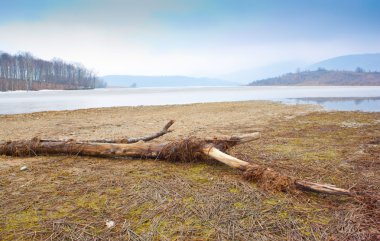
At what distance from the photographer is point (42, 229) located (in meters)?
2.65

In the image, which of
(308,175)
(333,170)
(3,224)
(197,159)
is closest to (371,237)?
(308,175)

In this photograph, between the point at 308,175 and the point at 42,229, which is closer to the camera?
the point at 42,229

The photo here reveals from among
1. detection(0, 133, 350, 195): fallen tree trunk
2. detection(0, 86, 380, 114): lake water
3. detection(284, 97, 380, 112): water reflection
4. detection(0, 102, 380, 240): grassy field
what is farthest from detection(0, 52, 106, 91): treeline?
detection(0, 102, 380, 240): grassy field

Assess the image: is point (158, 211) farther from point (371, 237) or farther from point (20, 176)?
point (20, 176)

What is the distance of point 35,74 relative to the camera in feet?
324

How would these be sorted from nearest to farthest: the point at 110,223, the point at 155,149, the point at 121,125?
the point at 110,223 < the point at 155,149 < the point at 121,125

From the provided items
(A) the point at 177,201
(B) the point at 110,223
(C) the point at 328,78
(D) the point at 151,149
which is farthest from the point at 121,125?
(C) the point at 328,78

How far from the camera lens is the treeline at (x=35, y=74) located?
83562mm

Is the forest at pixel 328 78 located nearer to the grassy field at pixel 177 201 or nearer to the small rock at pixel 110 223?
the grassy field at pixel 177 201

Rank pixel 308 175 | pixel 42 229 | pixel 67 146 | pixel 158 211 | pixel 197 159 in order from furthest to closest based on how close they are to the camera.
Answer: pixel 67 146
pixel 197 159
pixel 308 175
pixel 158 211
pixel 42 229

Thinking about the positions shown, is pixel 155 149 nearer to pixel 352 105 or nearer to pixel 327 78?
pixel 352 105

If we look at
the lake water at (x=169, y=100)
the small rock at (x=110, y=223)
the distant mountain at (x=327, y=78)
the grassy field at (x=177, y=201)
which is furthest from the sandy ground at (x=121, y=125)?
the distant mountain at (x=327, y=78)

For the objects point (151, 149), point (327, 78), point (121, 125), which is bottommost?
point (121, 125)

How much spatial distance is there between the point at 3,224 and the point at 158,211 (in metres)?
1.55
